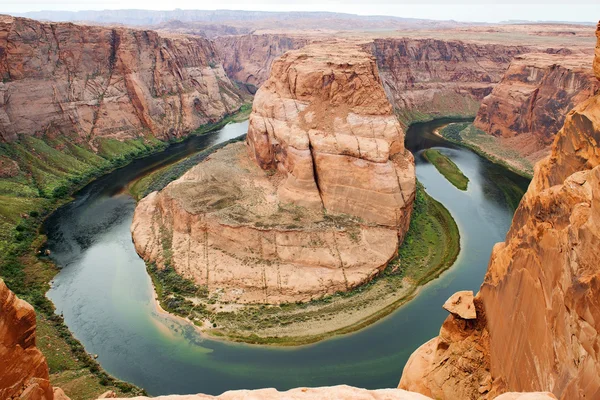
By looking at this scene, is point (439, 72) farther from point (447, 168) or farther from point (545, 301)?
point (545, 301)

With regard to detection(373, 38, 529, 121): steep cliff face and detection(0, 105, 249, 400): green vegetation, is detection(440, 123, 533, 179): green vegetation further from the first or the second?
detection(0, 105, 249, 400): green vegetation

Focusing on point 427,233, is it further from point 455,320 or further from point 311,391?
point 311,391

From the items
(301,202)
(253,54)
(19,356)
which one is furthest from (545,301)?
(253,54)

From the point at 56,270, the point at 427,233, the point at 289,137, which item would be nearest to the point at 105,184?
the point at 56,270

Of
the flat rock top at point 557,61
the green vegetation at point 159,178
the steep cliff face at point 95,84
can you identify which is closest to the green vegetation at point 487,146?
the flat rock top at point 557,61

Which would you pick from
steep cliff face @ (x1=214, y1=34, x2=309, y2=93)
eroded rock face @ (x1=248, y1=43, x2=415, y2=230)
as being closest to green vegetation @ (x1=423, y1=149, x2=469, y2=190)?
eroded rock face @ (x1=248, y1=43, x2=415, y2=230)

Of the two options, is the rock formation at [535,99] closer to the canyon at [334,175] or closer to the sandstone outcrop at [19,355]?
the canyon at [334,175]
